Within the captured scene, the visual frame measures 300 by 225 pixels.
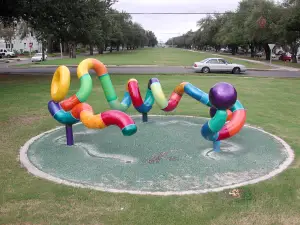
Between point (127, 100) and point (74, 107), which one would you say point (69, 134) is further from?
point (127, 100)

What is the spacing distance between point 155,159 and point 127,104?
2252 millimetres

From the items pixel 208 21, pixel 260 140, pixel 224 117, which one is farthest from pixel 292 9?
pixel 208 21

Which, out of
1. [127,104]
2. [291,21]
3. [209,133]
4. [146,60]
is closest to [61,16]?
[127,104]

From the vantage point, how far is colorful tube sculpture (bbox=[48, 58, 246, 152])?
251 inches

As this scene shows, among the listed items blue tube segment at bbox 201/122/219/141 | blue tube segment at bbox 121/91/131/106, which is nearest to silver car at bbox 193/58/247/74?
blue tube segment at bbox 121/91/131/106

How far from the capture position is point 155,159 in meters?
7.12

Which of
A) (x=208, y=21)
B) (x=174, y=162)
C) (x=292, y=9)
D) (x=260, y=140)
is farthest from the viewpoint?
(x=208, y=21)

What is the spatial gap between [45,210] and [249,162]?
4062 mm

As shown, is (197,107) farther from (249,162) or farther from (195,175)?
(195,175)

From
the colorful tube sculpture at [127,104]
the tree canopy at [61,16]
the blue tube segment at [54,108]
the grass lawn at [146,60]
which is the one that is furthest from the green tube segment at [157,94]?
the grass lawn at [146,60]

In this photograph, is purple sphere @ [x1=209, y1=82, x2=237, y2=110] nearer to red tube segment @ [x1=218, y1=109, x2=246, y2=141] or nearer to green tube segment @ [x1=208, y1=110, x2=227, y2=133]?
green tube segment @ [x1=208, y1=110, x2=227, y2=133]

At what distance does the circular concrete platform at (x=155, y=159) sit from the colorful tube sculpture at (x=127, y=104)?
0.62 metres

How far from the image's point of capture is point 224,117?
642 centimetres

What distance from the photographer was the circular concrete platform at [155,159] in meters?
6.00
